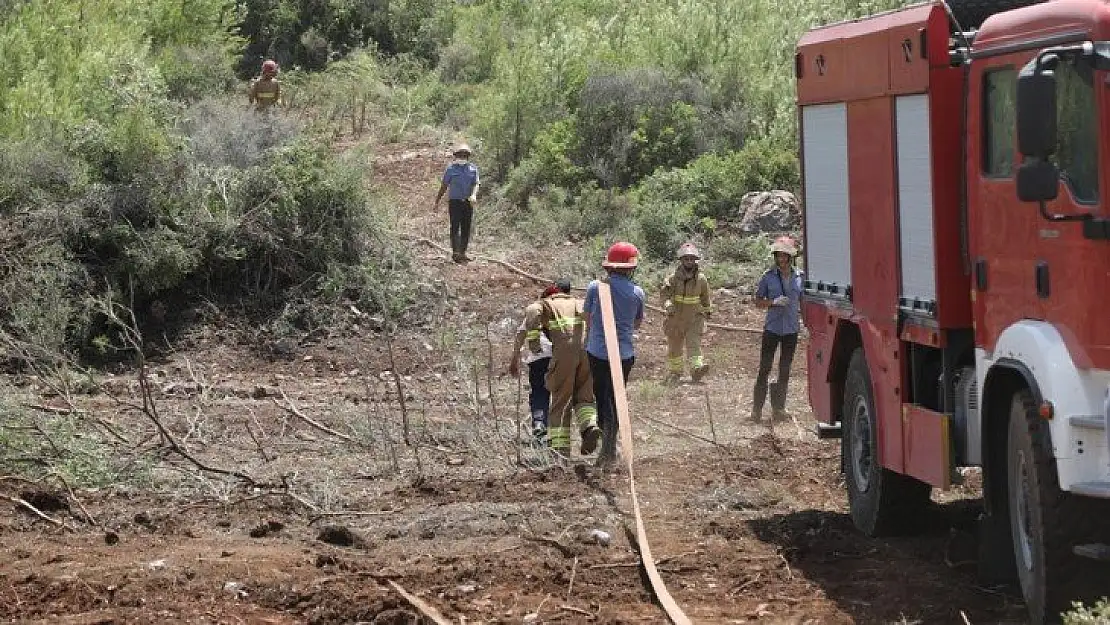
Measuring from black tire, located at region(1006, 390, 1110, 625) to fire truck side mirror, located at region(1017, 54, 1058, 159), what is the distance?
1.25m

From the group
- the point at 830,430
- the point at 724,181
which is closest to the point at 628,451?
the point at 830,430

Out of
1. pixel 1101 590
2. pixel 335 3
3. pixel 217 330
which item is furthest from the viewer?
pixel 335 3

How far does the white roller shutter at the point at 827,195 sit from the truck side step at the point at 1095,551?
3.50 m

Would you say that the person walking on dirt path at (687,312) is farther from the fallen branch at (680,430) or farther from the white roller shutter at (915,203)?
the white roller shutter at (915,203)

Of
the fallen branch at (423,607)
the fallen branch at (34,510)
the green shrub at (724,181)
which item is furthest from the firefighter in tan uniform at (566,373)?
the green shrub at (724,181)

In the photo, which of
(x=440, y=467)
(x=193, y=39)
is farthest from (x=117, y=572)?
(x=193, y=39)

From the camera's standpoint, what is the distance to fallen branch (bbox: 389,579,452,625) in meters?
8.24

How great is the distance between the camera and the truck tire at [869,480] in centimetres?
1005

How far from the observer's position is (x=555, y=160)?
2752 cm

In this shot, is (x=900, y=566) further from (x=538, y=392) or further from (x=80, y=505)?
(x=538, y=392)

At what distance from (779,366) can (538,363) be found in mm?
2685

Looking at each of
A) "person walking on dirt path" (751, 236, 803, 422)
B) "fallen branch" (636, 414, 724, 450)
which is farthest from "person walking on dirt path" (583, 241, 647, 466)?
"person walking on dirt path" (751, 236, 803, 422)

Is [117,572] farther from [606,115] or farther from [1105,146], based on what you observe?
[606,115]

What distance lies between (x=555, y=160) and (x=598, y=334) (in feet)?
48.1
